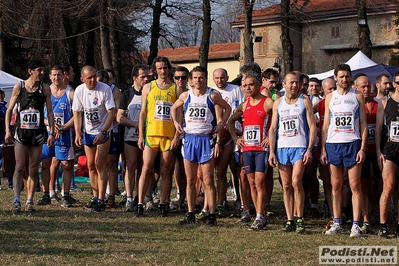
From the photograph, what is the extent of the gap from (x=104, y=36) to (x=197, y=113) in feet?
61.7

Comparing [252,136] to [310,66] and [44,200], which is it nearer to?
[44,200]

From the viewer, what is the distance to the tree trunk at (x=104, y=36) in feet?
88.1

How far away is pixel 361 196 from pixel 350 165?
0.43 metres

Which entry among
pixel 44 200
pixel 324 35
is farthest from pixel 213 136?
pixel 324 35

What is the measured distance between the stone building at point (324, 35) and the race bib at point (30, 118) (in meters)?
41.0

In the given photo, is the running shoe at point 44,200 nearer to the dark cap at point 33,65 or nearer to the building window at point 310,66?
the dark cap at point 33,65

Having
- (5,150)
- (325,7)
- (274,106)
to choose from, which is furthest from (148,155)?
(325,7)

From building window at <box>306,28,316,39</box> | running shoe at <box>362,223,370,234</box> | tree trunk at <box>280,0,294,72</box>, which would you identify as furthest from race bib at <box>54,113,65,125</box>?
building window at <box>306,28,316,39</box>

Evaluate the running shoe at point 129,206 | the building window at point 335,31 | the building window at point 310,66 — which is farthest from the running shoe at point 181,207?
the building window at point 310,66

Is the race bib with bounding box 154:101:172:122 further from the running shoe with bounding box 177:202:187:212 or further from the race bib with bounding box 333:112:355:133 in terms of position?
the race bib with bounding box 333:112:355:133

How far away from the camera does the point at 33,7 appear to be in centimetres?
3086

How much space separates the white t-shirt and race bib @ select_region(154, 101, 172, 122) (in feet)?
3.05

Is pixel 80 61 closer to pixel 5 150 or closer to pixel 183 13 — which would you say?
pixel 183 13

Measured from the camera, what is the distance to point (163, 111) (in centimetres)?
987
